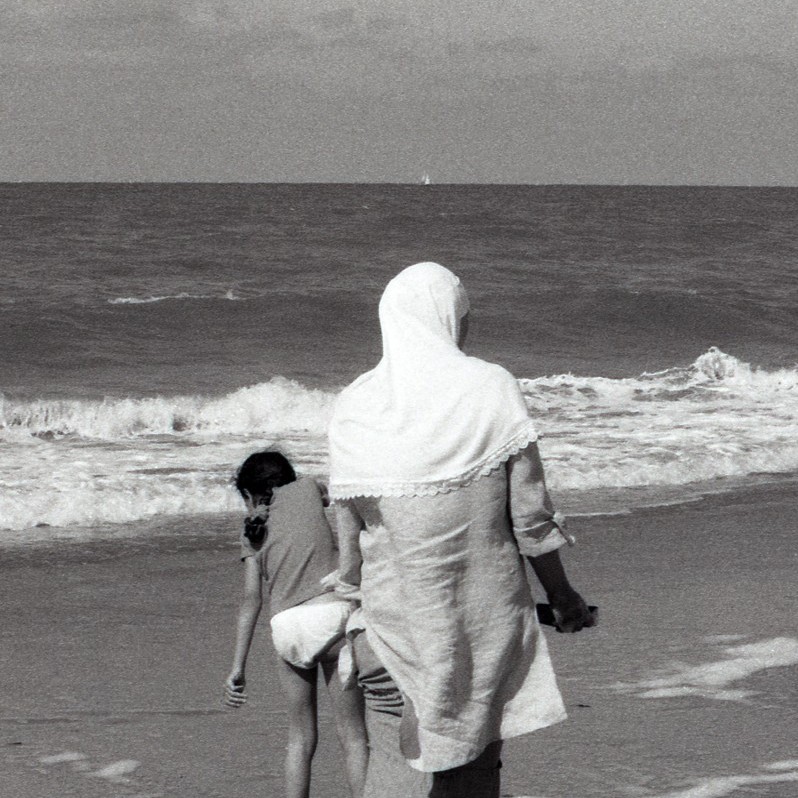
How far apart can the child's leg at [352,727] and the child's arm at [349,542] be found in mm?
771

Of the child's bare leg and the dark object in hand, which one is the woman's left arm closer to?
the dark object in hand

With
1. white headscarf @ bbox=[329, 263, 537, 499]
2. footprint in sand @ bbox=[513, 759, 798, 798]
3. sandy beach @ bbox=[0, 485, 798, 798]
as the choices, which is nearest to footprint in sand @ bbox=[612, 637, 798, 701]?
sandy beach @ bbox=[0, 485, 798, 798]

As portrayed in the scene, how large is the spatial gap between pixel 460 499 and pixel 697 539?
571cm

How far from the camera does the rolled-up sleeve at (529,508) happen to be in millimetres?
2838

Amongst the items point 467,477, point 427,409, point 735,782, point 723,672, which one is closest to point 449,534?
point 467,477

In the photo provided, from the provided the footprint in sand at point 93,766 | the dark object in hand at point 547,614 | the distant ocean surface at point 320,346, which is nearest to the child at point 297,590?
the footprint in sand at point 93,766

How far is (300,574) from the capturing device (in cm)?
391

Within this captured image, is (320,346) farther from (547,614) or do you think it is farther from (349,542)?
(547,614)

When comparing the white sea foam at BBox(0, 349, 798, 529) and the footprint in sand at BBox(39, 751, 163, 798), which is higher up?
the white sea foam at BBox(0, 349, 798, 529)

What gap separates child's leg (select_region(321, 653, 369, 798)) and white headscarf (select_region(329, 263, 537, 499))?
1087 mm

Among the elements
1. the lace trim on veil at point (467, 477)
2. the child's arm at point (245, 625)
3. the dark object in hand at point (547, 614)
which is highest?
the lace trim on veil at point (467, 477)

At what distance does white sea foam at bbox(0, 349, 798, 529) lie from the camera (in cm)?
974

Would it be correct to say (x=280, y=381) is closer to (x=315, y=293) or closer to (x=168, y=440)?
(x=168, y=440)

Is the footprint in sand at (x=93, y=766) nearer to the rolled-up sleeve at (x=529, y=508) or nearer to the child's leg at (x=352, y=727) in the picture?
the child's leg at (x=352, y=727)
